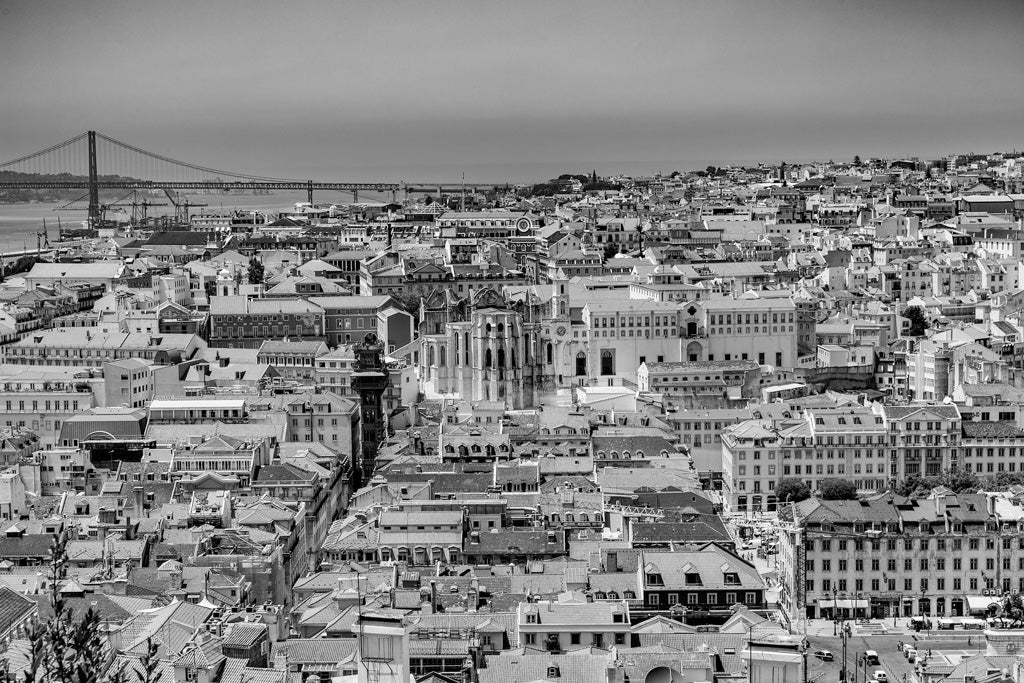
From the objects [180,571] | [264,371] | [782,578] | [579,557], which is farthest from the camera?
[264,371]

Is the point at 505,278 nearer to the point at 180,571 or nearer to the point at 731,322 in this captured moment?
the point at 731,322

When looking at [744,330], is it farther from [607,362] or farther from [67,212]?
[67,212]

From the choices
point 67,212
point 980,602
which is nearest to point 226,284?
point 980,602

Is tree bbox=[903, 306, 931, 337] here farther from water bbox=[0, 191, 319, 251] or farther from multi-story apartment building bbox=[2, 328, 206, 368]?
water bbox=[0, 191, 319, 251]

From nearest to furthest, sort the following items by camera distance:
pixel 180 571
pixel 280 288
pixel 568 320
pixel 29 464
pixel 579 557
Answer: pixel 180 571
pixel 579 557
pixel 29 464
pixel 568 320
pixel 280 288

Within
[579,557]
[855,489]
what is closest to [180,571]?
[579,557]
